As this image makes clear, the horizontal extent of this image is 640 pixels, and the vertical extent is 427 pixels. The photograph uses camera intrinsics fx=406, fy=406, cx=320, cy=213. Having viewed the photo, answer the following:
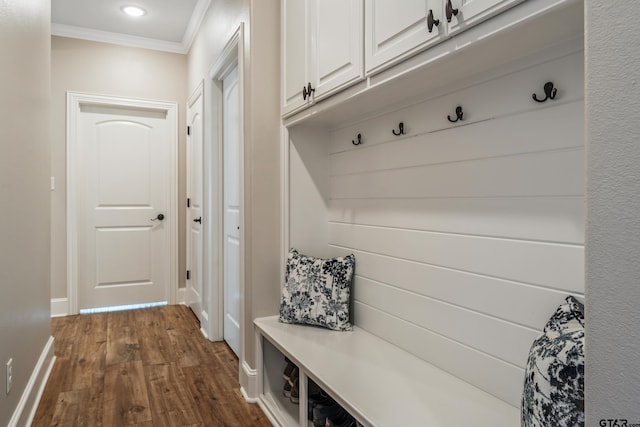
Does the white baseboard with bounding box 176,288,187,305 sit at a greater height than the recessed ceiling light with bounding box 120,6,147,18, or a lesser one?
lesser

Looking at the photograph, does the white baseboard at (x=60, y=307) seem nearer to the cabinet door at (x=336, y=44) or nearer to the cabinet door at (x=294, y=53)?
the cabinet door at (x=294, y=53)

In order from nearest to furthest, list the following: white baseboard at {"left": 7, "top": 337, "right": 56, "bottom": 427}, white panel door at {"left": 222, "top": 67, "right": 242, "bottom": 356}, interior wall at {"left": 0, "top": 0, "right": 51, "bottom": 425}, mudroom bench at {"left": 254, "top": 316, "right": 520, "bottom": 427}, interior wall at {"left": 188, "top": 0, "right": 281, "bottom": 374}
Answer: mudroom bench at {"left": 254, "top": 316, "right": 520, "bottom": 427}, interior wall at {"left": 0, "top": 0, "right": 51, "bottom": 425}, white baseboard at {"left": 7, "top": 337, "right": 56, "bottom": 427}, interior wall at {"left": 188, "top": 0, "right": 281, "bottom": 374}, white panel door at {"left": 222, "top": 67, "right": 242, "bottom": 356}

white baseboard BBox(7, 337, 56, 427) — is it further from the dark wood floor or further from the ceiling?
the ceiling

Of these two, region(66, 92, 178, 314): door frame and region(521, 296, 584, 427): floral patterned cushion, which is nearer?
region(521, 296, 584, 427): floral patterned cushion

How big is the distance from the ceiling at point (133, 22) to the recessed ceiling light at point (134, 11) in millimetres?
39

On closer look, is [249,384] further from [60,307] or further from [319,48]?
[60,307]

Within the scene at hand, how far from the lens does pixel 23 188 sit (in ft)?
6.26

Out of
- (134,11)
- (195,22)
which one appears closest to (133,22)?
(134,11)

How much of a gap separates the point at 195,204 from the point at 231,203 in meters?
0.98

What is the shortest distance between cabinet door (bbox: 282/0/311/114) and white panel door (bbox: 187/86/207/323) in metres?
1.49

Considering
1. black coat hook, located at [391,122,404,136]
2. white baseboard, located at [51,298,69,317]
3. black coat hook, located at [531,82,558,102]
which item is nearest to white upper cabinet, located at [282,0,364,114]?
black coat hook, located at [391,122,404,136]

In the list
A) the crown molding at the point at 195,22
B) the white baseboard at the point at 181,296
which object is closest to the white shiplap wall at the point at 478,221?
the crown molding at the point at 195,22

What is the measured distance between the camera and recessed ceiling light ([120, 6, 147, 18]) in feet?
11.1

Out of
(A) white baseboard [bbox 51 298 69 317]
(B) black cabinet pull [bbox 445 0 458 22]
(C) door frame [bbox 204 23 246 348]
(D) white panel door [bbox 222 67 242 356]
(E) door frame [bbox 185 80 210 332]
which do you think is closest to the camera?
(B) black cabinet pull [bbox 445 0 458 22]
